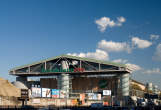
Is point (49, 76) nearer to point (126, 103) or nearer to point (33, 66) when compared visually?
point (33, 66)

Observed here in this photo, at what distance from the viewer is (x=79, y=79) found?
13950cm

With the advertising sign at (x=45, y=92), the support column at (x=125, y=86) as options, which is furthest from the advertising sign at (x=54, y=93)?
the support column at (x=125, y=86)

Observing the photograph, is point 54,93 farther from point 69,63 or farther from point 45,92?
point 69,63

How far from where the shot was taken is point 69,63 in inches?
5089

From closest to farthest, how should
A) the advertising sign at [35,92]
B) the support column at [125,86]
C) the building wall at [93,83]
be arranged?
the advertising sign at [35,92], the support column at [125,86], the building wall at [93,83]

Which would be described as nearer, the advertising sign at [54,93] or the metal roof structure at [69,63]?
the advertising sign at [54,93]

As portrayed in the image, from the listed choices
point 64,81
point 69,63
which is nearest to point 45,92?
point 64,81

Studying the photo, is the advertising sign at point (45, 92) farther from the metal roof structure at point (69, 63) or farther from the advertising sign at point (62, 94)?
the metal roof structure at point (69, 63)

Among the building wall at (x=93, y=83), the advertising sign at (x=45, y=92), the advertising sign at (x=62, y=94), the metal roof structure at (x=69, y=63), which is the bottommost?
the advertising sign at (x=62, y=94)

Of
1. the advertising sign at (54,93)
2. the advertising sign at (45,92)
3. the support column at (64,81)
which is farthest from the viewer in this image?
the support column at (64,81)

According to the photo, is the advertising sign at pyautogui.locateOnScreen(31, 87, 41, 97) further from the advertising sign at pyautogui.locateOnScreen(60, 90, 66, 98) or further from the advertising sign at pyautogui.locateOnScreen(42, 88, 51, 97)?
the advertising sign at pyautogui.locateOnScreen(60, 90, 66, 98)

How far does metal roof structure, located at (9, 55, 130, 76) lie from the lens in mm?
121562

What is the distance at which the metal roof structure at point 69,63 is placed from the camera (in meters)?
122

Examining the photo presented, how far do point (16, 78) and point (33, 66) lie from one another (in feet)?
46.4
